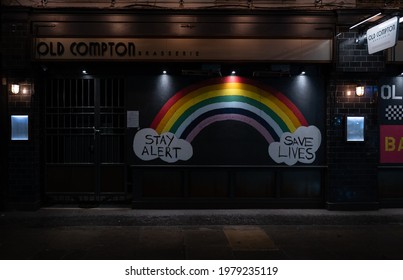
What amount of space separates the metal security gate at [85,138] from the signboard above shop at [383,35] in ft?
18.3

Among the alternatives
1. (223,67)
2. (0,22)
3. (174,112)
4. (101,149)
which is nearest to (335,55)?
(223,67)

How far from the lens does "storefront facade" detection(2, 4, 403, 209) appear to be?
9812mm

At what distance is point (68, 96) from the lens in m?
10.4

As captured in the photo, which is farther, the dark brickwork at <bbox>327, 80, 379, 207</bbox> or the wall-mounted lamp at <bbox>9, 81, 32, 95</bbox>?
the dark brickwork at <bbox>327, 80, 379, 207</bbox>

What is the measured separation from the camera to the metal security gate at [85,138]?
10344 mm

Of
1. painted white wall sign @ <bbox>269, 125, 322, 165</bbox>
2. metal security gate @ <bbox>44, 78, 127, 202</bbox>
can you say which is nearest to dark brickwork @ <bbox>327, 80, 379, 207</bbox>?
painted white wall sign @ <bbox>269, 125, 322, 165</bbox>

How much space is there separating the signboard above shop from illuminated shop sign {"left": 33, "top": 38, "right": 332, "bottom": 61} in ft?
5.27

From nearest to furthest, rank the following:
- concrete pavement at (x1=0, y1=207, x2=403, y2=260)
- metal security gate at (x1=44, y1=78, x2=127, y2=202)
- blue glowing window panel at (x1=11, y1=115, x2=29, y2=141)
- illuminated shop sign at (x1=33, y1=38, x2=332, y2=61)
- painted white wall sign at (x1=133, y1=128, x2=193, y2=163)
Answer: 1. concrete pavement at (x1=0, y1=207, x2=403, y2=260)
2. illuminated shop sign at (x1=33, y1=38, x2=332, y2=61)
3. blue glowing window panel at (x1=11, y1=115, x2=29, y2=141)
4. painted white wall sign at (x1=133, y1=128, x2=193, y2=163)
5. metal security gate at (x1=44, y1=78, x2=127, y2=202)

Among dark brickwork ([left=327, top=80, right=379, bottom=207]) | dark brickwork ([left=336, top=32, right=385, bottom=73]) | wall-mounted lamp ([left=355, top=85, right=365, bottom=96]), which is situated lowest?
dark brickwork ([left=327, top=80, right=379, bottom=207])

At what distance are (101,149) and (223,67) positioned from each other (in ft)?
11.3

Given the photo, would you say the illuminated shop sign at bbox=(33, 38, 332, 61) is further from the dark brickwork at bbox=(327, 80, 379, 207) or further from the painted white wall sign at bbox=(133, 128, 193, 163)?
the painted white wall sign at bbox=(133, 128, 193, 163)

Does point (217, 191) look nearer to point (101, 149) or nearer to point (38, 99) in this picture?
point (101, 149)

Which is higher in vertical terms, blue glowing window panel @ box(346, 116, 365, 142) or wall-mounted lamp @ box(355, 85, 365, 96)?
wall-mounted lamp @ box(355, 85, 365, 96)

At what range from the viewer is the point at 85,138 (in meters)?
10.4
